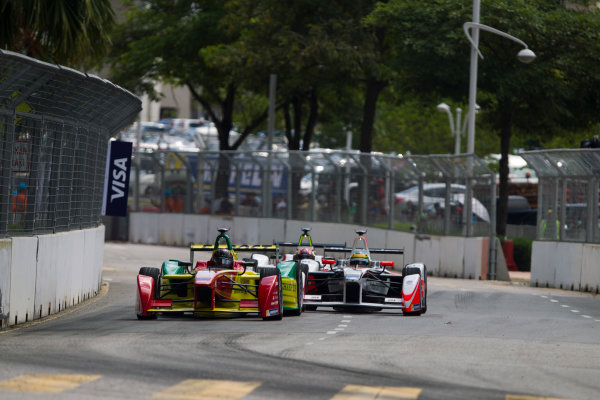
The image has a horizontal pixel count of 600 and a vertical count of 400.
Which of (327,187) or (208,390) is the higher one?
(327,187)

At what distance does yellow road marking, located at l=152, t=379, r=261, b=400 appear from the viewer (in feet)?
27.2

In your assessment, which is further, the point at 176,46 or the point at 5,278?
the point at 176,46

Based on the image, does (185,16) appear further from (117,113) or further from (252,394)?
(252,394)

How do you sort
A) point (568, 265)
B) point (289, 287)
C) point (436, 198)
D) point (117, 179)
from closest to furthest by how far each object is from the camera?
point (289, 287) → point (117, 179) → point (568, 265) → point (436, 198)

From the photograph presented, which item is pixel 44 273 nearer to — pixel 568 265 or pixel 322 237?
pixel 568 265

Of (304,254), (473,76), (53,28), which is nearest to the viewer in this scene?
(304,254)

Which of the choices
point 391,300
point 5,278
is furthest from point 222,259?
point 5,278

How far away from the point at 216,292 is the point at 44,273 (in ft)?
6.77

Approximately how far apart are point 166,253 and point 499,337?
18.9 meters

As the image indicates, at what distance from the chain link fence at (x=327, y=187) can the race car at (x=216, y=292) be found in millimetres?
11918

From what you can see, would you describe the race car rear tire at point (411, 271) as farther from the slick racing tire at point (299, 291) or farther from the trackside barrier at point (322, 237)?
the trackside barrier at point (322, 237)

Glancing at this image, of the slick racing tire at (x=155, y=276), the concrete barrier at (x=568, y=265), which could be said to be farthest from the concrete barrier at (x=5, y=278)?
the concrete barrier at (x=568, y=265)

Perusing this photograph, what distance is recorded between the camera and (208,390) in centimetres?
858

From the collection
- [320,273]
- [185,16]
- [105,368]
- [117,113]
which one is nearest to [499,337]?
[320,273]
